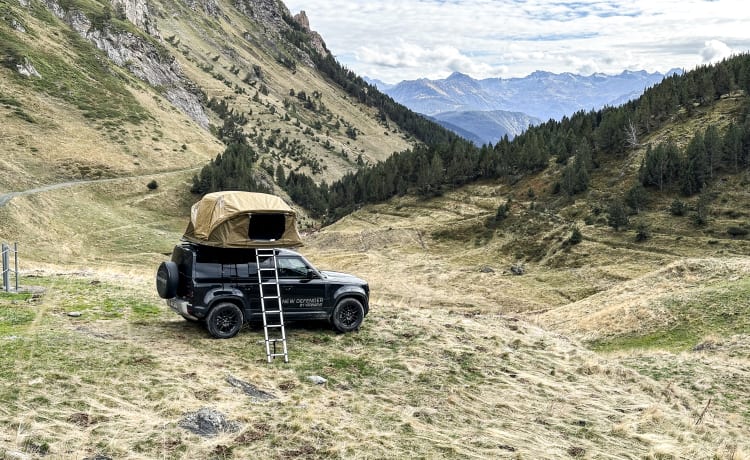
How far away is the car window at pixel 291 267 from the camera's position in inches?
646

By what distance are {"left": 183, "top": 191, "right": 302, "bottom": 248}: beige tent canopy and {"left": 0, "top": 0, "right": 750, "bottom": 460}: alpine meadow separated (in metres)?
3.01

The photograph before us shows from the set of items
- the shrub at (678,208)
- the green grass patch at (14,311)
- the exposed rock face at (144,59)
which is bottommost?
the green grass patch at (14,311)

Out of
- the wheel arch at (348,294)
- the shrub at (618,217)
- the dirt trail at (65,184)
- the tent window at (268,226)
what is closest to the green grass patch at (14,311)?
the tent window at (268,226)

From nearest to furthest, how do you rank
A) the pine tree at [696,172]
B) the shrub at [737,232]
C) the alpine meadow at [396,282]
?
the alpine meadow at [396,282] → the shrub at [737,232] → the pine tree at [696,172]

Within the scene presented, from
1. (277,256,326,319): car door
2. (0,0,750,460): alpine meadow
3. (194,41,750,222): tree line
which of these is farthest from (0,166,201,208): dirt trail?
(277,256,326,319): car door

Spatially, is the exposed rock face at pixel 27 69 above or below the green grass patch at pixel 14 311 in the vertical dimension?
above

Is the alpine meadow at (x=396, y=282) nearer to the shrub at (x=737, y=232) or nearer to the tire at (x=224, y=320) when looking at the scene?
the shrub at (x=737, y=232)

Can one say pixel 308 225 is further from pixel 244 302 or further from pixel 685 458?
pixel 685 458

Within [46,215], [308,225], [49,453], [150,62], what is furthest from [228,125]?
[49,453]

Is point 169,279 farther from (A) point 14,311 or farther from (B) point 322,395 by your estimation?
(B) point 322,395

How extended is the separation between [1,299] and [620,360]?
851 inches

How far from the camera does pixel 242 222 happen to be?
1504 cm

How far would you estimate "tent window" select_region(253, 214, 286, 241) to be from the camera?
51.7 feet

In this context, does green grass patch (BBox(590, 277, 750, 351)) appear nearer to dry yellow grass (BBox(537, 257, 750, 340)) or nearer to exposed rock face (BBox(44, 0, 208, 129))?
dry yellow grass (BBox(537, 257, 750, 340))
